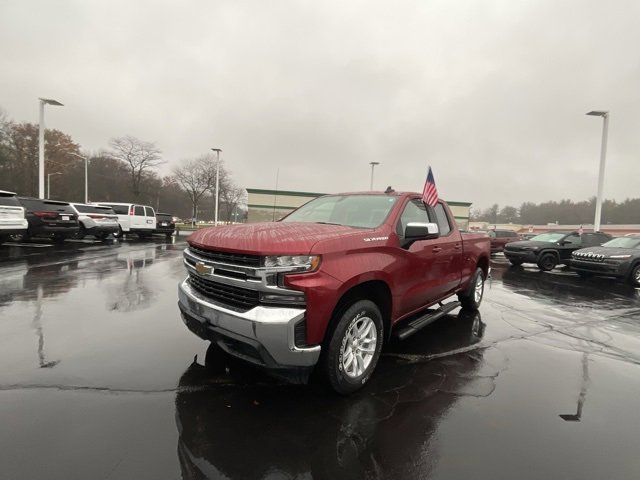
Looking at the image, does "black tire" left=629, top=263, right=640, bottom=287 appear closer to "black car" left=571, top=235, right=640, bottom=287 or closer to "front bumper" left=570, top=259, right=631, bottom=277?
"black car" left=571, top=235, right=640, bottom=287

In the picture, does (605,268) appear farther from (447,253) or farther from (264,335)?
(264,335)

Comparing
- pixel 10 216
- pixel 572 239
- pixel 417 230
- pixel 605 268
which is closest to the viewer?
pixel 417 230

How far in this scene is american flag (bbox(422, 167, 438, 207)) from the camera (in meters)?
4.76

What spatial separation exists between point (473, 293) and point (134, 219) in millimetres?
18516

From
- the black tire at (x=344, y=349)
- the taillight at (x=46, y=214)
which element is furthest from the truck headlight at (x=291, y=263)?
the taillight at (x=46, y=214)

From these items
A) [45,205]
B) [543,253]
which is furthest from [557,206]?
[45,205]

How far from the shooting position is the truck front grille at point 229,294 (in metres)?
2.82

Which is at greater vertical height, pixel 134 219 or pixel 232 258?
pixel 232 258

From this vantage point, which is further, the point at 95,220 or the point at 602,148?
the point at 602,148

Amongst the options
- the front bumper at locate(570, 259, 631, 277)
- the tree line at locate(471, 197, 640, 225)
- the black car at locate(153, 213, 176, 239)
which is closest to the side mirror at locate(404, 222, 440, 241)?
the front bumper at locate(570, 259, 631, 277)

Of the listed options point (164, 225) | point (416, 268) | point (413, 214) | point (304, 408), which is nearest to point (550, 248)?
point (413, 214)

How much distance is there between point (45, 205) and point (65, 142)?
50.7 metres

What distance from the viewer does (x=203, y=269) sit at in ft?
10.4

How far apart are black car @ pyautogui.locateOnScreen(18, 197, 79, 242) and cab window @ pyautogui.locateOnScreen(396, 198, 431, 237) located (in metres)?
14.0
